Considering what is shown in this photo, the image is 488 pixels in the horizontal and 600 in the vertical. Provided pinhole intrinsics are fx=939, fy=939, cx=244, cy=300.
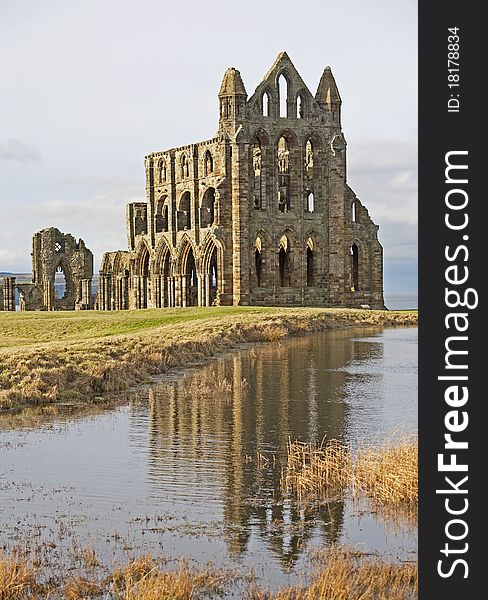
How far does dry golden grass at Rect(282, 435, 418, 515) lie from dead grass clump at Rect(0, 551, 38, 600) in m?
5.05

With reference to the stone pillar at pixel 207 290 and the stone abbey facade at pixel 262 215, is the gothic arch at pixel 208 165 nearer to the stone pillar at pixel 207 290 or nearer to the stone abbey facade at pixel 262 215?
the stone abbey facade at pixel 262 215

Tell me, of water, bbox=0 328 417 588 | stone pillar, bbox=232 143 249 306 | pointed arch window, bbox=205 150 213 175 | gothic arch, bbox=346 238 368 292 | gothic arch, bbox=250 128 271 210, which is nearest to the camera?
water, bbox=0 328 417 588

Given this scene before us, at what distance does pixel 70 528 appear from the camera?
13289mm

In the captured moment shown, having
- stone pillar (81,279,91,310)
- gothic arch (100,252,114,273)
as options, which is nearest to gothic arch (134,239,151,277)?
gothic arch (100,252,114,273)

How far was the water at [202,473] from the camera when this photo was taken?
12609mm

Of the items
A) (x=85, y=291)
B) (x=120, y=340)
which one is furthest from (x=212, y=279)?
(x=120, y=340)

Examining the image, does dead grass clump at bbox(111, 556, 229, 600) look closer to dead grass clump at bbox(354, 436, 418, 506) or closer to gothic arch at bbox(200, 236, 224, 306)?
dead grass clump at bbox(354, 436, 418, 506)

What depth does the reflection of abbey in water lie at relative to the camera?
13547 mm

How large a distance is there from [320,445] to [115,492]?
4967 mm

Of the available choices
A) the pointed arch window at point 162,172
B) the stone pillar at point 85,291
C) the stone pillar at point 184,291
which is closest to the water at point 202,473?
the stone pillar at point 184,291

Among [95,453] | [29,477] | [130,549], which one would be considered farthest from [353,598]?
[95,453]

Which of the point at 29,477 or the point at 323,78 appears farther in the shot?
the point at 323,78

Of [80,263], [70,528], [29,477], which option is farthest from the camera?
[80,263]

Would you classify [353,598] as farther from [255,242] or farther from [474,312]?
[255,242]
